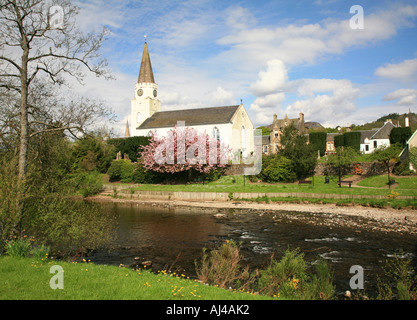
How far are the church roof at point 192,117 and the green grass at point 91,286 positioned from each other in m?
46.7

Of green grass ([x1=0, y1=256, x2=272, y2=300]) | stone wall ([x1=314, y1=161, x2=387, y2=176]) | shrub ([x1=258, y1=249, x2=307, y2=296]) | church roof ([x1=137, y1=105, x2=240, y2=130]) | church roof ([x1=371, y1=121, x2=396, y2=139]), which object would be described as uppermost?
church roof ([x1=137, y1=105, x2=240, y2=130])

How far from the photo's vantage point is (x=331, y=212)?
24.3 m

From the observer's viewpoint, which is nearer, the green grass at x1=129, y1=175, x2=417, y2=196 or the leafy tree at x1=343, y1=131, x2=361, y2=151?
the green grass at x1=129, y1=175, x2=417, y2=196

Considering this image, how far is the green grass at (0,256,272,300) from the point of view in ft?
21.2

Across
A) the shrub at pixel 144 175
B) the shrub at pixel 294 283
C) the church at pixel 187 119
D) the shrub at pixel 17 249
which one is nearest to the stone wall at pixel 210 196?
the shrub at pixel 144 175

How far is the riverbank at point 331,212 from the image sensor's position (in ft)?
63.6

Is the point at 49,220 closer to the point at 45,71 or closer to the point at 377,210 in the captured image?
the point at 45,71

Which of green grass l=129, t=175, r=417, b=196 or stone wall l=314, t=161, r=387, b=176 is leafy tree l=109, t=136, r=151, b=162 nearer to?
green grass l=129, t=175, r=417, b=196

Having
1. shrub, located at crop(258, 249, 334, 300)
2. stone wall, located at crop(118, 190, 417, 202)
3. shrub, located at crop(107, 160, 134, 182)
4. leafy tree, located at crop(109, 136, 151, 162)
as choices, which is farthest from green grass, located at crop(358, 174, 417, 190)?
leafy tree, located at crop(109, 136, 151, 162)

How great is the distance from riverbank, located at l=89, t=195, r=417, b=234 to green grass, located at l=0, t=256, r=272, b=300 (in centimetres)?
1519

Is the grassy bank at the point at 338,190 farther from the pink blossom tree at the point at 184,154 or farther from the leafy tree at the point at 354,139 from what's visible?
the leafy tree at the point at 354,139

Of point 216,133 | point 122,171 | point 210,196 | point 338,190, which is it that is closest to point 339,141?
point 216,133

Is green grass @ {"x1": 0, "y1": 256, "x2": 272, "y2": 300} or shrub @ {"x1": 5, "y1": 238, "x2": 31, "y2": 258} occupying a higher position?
shrub @ {"x1": 5, "y1": 238, "x2": 31, "y2": 258}
